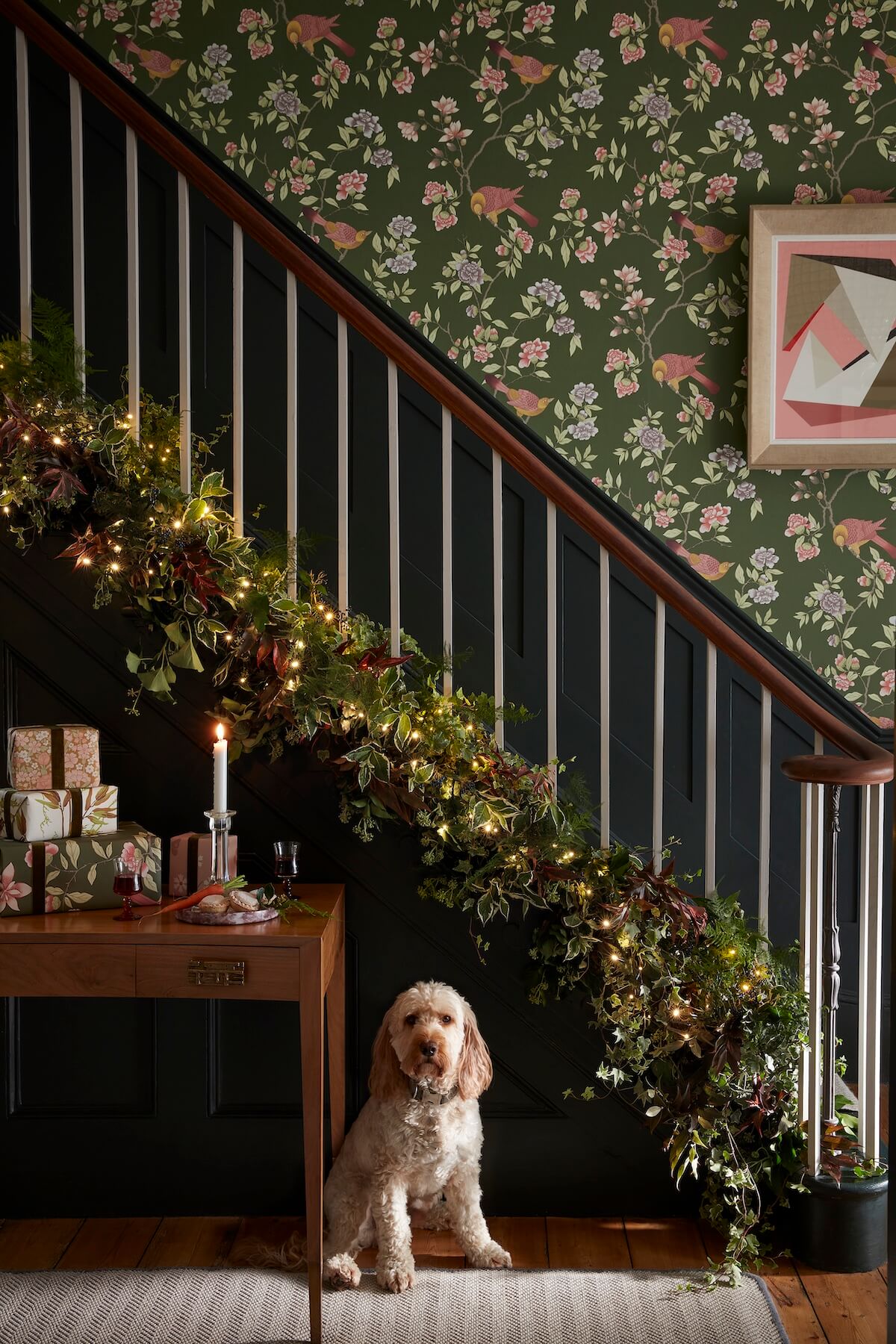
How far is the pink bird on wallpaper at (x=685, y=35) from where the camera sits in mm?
3254

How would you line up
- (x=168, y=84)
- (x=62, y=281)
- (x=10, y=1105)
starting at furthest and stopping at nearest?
1. (x=168, y=84)
2. (x=62, y=281)
3. (x=10, y=1105)

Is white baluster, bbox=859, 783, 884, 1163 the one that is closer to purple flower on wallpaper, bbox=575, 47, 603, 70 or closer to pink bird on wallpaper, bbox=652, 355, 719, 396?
pink bird on wallpaper, bbox=652, 355, 719, 396

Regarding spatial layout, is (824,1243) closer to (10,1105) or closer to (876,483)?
(10,1105)

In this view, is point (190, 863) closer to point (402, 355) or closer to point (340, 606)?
point (340, 606)

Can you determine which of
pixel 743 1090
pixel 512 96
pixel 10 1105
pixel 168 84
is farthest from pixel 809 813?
pixel 168 84

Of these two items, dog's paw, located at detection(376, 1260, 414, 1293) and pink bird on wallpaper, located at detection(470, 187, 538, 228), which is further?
pink bird on wallpaper, located at detection(470, 187, 538, 228)

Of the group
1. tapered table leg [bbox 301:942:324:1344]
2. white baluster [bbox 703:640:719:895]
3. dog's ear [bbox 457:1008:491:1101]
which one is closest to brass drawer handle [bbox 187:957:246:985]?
tapered table leg [bbox 301:942:324:1344]

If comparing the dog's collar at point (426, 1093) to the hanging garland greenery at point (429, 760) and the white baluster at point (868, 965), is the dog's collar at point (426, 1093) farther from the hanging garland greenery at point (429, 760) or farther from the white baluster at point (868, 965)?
the white baluster at point (868, 965)

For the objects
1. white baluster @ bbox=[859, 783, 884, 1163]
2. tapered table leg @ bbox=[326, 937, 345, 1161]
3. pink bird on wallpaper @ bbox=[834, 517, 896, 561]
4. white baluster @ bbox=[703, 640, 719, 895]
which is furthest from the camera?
pink bird on wallpaper @ bbox=[834, 517, 896, 561]

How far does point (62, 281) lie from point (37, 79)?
0.48 m

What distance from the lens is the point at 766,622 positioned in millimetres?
3320

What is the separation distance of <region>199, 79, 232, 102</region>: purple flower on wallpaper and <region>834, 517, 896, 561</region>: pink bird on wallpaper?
2344mm

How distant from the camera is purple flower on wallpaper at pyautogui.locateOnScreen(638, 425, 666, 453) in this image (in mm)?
3305

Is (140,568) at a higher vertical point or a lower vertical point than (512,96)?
lower
